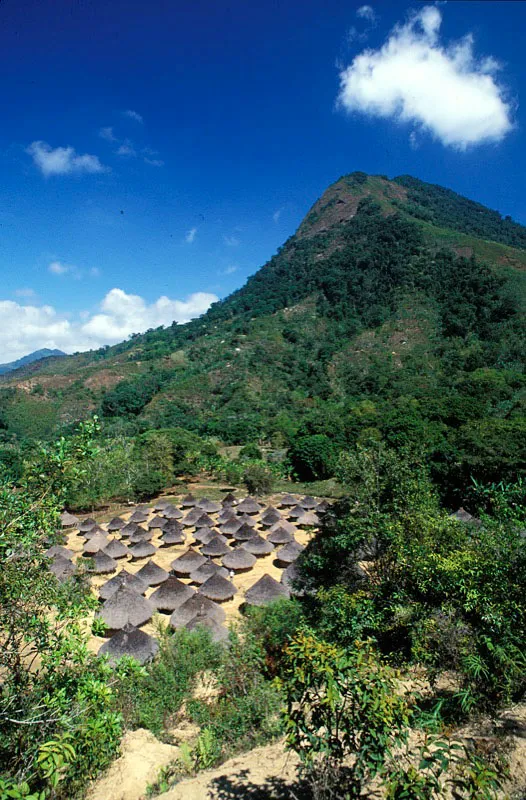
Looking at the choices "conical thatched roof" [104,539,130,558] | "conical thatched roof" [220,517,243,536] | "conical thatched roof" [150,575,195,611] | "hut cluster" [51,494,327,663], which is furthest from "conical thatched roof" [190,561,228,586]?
"conical thatched roof" [220,517,243,536]

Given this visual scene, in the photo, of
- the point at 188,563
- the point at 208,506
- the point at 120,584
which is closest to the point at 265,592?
the point at 188,563

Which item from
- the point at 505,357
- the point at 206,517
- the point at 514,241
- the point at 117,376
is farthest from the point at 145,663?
the point at 514,241

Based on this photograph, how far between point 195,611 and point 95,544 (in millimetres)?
10214

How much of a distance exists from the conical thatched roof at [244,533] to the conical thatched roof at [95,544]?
6.64 metres

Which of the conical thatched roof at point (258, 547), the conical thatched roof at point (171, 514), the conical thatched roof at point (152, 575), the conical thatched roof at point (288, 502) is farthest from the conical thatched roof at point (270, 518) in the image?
the conical thatched roof at point (152, 575)

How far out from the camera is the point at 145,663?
1096 centimetres

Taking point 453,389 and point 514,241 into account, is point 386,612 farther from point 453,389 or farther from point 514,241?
point 514,241

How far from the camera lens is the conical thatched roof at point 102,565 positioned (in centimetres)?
1834

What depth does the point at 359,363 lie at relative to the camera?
66.8m

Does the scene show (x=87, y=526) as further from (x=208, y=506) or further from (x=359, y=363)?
(x=359, y=363)

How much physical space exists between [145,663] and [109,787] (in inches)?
177

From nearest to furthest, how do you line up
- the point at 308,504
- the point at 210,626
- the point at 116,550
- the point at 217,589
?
1. the point at 210,626
2. the point at 217,589
3. the point at 116,550
4. the point at 308,504

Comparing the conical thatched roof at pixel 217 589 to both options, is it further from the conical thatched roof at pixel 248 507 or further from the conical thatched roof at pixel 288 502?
the conical thatched roof at pixel 288 502

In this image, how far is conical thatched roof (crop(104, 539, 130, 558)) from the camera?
67.1 feet
